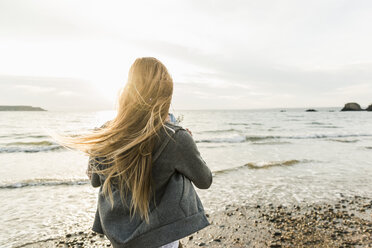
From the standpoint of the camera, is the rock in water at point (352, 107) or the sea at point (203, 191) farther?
the rock in water at point (352, 107)

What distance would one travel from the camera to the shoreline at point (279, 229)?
400 cm

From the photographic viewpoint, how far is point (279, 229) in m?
4.44

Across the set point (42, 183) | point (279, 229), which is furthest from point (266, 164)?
point (42, 183)

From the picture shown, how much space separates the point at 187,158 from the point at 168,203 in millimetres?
388

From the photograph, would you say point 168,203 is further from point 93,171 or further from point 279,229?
point 279,229

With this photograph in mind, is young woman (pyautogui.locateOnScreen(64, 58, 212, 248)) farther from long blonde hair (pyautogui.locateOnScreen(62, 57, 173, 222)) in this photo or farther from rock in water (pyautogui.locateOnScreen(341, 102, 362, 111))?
rock in water (pyautogui.locateOnScreen(341, 102, 362, 111))

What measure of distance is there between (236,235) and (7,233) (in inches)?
167

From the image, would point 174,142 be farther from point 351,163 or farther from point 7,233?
point 351,163

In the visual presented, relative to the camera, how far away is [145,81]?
1.79 meters

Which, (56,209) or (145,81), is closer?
(145,81)

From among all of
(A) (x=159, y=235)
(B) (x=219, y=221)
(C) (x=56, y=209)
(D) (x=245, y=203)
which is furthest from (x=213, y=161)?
(A) (x=159, y=235)

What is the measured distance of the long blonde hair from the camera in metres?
1.69

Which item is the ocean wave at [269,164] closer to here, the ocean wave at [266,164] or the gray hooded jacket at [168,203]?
the ocean wave at [266,164]

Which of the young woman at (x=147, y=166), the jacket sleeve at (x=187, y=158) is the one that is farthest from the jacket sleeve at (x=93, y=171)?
the jacket sleeve at (x=187, y=158)
